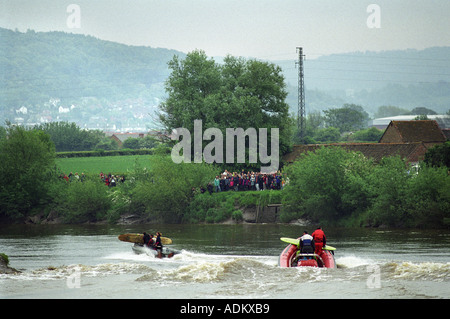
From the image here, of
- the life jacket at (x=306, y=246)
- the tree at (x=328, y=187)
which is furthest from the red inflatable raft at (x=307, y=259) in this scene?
the tree at (x=328, y=187)

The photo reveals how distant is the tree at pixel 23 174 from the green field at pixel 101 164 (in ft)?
61.8

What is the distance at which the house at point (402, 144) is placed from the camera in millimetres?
62344

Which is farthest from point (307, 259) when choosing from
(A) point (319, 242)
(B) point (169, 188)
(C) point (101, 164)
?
(C) point (101, 164)

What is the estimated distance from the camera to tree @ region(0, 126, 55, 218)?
62188 mm

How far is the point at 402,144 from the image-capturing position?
210ft

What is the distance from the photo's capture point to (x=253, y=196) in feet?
187

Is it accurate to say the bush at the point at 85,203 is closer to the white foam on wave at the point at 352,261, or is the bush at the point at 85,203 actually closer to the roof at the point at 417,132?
the roof at the point at 417,132

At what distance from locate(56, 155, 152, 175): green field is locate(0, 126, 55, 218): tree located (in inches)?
742

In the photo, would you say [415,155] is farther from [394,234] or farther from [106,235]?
[106,235]

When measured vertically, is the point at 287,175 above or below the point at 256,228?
above
